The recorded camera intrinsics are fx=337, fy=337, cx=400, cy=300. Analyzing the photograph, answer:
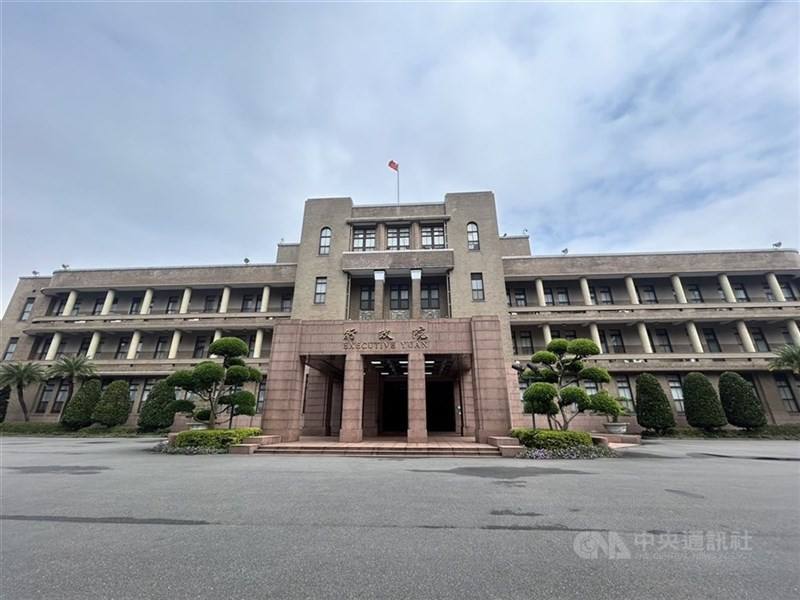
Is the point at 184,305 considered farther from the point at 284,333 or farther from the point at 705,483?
the point at 705,483

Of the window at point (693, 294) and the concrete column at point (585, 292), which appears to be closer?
the concrete column at point (585, 292)

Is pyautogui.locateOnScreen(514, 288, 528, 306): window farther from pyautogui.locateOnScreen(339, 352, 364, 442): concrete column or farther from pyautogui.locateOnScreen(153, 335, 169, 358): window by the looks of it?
pyautogui.locateOnScreen(153, 335, 169, 358): window

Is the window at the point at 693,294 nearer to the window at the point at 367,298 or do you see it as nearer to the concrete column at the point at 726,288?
the concrete column at the point at 726,288

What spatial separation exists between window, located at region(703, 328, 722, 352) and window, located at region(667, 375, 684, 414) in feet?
14.1

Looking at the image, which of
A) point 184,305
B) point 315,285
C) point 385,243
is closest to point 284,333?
point 315,285

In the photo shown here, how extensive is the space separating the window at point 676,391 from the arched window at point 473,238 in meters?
16.8

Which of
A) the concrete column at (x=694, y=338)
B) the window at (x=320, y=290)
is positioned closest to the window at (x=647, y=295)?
the concrete column at (x=694, y=338)

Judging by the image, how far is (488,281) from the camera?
24.0 m

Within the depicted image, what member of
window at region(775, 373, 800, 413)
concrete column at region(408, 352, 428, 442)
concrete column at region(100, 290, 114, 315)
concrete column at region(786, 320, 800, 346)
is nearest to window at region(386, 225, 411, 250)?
concrete column at region(408, 352, 428, 442)

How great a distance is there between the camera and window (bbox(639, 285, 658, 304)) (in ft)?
89.9

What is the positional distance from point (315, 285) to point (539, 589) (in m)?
23.2

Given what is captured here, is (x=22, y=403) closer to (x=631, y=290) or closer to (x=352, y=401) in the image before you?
(x=352, y=401)

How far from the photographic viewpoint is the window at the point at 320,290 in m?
24.2

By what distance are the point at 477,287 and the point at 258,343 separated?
17303 mm
